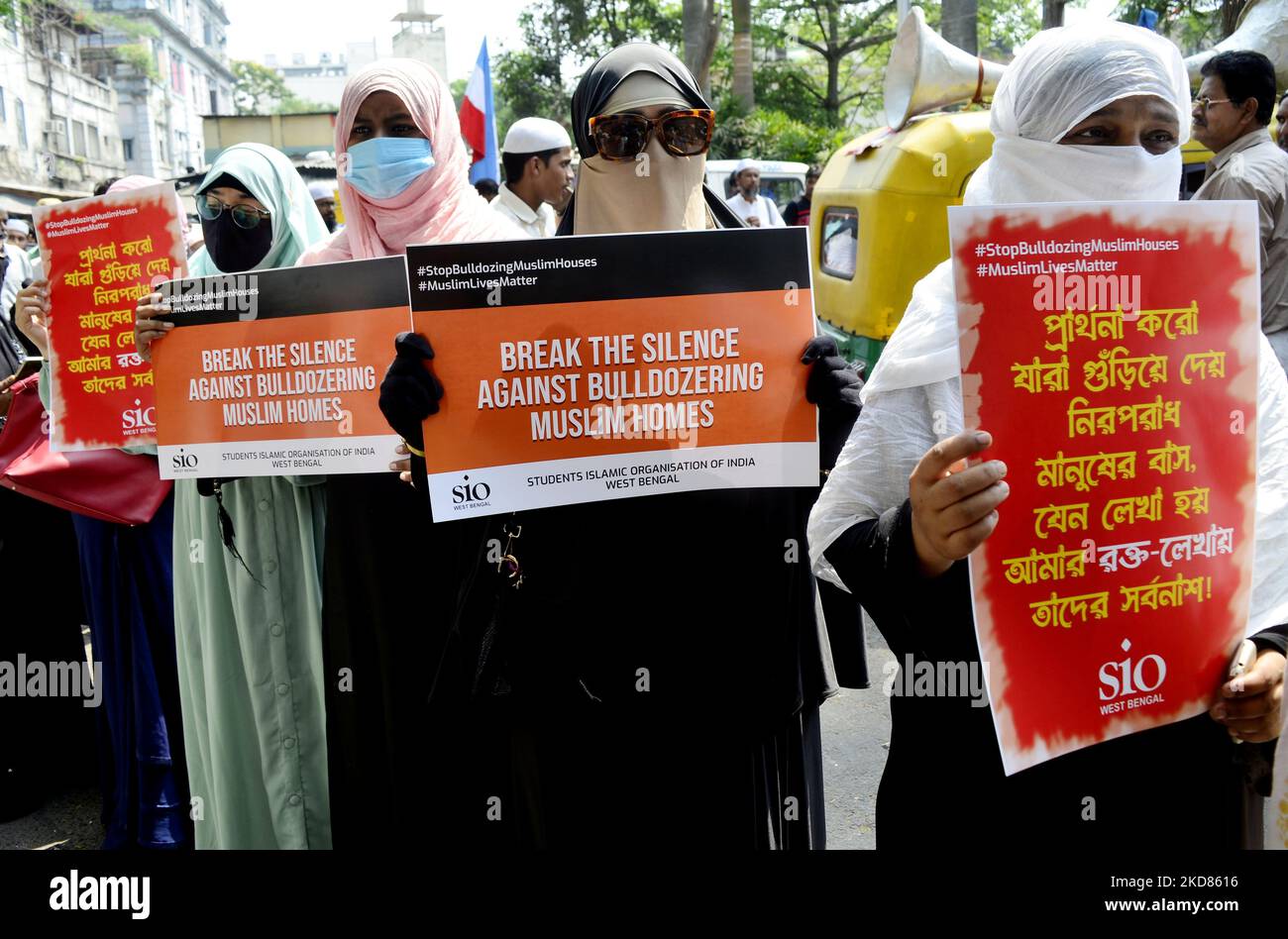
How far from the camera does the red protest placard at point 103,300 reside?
2.80m

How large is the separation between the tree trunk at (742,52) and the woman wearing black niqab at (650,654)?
19.1 meters

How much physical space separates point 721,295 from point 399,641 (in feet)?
3.88

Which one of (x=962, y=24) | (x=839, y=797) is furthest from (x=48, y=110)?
(x=839, y=797)

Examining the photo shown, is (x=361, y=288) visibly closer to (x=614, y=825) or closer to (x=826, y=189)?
(x=614, y=825)

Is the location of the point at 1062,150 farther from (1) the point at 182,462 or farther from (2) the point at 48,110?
(2) the point at 48,110

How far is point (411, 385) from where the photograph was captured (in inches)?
69.9

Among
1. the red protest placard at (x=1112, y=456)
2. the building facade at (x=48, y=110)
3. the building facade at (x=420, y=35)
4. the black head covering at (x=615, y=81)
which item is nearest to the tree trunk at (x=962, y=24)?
the black head covering at (x=615, y=81)

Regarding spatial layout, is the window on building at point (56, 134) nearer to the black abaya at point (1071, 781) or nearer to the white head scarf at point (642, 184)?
the white head scarf at point (642, 184)

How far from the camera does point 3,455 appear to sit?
328cm

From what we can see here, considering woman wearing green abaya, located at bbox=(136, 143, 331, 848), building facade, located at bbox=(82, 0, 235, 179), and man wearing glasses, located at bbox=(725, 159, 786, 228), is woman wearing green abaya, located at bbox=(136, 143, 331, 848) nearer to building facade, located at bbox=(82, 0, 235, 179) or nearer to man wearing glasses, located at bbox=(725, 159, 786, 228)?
man wearing glasses, located at bbox=(725, 159, 786, 228)

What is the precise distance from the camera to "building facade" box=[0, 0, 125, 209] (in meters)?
36.1

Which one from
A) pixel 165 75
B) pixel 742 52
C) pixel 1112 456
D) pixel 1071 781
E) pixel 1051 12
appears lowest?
pixel 1071 781

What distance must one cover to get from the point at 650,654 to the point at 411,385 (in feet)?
2.16

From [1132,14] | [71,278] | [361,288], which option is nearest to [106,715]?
[71,278]
